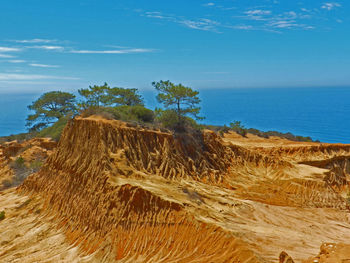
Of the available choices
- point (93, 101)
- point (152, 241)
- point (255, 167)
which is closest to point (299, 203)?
point (255, 167)

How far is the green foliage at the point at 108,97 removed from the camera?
33156mm

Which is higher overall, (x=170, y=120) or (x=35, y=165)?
(x=170, y=120)

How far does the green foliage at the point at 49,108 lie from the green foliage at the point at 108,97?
10234mm

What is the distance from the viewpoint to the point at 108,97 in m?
35.5

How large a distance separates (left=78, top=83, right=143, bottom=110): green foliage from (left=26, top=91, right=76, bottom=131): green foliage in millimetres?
10234

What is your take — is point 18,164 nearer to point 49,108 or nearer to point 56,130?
point 56,130

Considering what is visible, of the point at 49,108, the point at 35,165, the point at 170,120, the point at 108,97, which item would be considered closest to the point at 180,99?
the point at 170,120

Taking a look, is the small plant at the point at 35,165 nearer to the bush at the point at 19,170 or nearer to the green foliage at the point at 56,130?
the bush at the point at 19,170

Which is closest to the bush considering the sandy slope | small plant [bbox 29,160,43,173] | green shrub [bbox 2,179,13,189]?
green shrub [bbox 2,179,13,189]

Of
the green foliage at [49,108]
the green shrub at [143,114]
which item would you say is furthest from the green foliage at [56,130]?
the green shrub at [143,114]

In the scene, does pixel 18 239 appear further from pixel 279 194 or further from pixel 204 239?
pixel 279 194

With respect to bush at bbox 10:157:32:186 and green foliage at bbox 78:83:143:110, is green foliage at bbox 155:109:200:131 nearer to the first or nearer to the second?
green foliage at bbox 78:83:143:110

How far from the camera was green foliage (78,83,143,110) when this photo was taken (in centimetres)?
3316

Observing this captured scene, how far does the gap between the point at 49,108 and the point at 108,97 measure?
57.2ft
